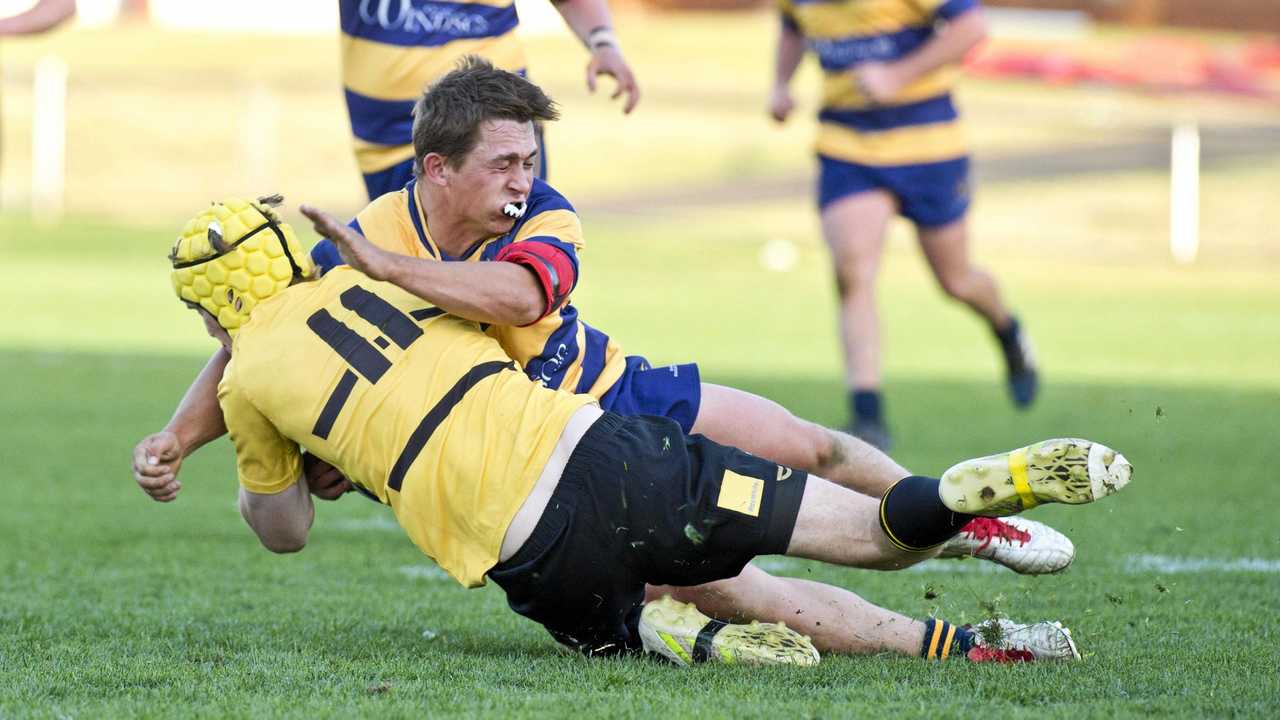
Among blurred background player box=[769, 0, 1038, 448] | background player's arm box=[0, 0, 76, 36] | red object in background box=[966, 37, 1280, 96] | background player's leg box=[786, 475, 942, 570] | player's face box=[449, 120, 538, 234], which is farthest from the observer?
red object in background box=[966, 37, 1280, 96]

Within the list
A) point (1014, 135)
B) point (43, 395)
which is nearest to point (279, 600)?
point (43, 395)

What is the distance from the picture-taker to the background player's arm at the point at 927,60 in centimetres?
754

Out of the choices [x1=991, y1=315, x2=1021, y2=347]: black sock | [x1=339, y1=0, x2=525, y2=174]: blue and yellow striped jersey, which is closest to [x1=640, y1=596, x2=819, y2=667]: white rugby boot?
[x1=339, y1=0, x2=525, y2=174]: blue and yellow striped jersey

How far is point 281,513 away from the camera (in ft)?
13.0

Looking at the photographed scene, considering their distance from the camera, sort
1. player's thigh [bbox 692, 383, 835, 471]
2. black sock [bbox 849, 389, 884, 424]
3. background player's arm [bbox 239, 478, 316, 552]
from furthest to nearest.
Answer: black sock [bbox 849, 389, 884, 424], player's thigh [bbox 692, 383, 835, 471], background player's arm [bbox 239, 478, 316, 552]

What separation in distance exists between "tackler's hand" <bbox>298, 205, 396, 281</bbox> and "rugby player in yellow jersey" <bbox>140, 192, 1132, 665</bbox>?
0.01m

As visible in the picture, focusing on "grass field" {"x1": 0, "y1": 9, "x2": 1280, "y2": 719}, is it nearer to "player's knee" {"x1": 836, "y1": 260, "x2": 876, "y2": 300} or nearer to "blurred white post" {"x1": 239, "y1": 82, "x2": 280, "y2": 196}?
"player's knee" {"x1": 836, "y1": 260, "x2": 876, "y2": 300}

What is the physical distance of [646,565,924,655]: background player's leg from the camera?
3.90m

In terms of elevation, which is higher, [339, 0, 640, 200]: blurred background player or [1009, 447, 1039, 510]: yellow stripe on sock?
[339, 0, 640, 200]: blurred background player

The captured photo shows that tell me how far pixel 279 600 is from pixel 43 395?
5447 mm

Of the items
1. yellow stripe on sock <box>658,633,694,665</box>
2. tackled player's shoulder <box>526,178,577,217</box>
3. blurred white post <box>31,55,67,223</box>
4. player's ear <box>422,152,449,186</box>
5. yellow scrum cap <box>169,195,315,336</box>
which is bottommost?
blurred white post <box>31,55,67,223</box>

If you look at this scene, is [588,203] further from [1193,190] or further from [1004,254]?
[1193,190]

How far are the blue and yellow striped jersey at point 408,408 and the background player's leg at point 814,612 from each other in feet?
1.98

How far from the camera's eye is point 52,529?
19.3ft
